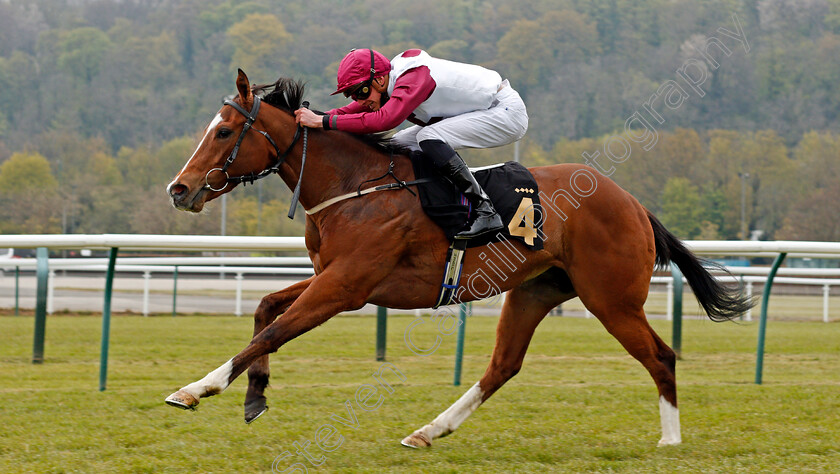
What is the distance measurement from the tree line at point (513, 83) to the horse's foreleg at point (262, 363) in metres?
22.4

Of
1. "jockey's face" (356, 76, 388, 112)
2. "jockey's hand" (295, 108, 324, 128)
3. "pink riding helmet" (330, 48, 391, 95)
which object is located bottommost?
"jockey's hand" (295, 108, 324, 128)

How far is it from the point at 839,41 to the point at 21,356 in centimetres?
5707

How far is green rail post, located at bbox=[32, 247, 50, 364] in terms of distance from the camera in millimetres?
6551

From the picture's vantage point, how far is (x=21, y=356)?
7277mm

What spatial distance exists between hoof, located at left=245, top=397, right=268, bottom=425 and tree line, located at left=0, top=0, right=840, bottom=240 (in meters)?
22.8

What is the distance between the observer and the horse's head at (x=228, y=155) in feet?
12.7

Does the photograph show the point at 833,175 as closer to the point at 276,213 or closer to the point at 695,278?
the point at 276,213

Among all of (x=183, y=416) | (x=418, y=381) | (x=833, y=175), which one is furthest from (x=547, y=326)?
(x=833, y=175)

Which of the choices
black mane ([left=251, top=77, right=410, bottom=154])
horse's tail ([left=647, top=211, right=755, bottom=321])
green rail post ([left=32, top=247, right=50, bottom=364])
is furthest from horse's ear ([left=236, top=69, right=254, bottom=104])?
green rail post ([left=32, top=247, right=50, bottom=364])

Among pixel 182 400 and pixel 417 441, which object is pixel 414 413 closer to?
pixel 417 441

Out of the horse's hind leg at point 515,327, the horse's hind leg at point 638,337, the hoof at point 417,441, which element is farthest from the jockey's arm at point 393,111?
the hoof at point 417,441

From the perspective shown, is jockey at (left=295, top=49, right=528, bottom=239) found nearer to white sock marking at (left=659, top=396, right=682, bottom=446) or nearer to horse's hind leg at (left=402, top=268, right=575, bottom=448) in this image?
horse's hind leg at (left=402, top=268, right=575, bottom=448)

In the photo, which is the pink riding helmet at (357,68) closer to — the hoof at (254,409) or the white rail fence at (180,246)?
the hoof at (254,409)

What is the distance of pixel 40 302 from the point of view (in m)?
6.58
